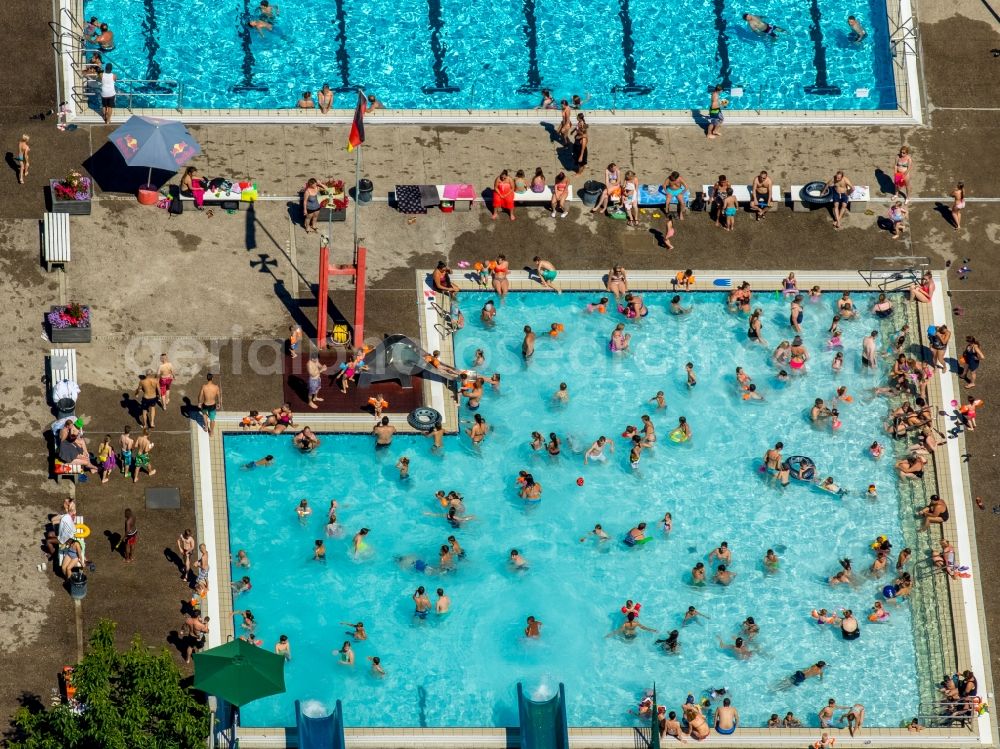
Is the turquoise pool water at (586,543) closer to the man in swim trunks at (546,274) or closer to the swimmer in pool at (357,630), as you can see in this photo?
the swimmer in pool at (357,630)

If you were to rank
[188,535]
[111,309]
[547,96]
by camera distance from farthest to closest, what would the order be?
[547,96], [111,309], [188,535]

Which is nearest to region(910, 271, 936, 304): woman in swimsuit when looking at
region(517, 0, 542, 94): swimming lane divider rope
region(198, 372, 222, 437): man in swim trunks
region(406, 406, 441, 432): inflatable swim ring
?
region(517, 0, 542, 94): swimming lane divider rope

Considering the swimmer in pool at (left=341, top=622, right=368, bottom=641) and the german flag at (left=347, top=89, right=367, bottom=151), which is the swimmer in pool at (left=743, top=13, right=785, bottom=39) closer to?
the german flag at (left=347, top=89, right=367, bottom=151)

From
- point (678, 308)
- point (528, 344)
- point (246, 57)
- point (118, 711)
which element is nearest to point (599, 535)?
point (528, 344)

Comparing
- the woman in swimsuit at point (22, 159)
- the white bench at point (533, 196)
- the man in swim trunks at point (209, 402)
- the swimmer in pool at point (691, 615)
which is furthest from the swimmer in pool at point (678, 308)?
the woman in swimsuit at point (22, 159)

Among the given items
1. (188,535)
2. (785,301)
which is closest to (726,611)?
(785,301)

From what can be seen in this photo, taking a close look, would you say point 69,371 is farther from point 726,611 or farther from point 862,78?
point 862,78
